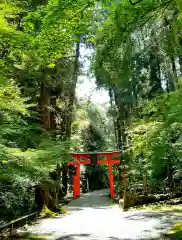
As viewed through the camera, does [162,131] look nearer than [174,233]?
No

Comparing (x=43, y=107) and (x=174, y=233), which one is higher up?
(x=43, y=107)

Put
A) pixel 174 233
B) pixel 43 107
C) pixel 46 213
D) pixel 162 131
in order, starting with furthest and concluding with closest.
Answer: pixel 43 107 < pixel 46 213 < pixel 162 131 < pixel 174 233

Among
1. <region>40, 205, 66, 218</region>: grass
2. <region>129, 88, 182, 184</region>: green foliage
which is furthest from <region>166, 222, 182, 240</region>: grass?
<region>40, 205, 66, 218</region>: grass

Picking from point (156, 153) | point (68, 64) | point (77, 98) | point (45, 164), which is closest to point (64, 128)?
point (77, 98)

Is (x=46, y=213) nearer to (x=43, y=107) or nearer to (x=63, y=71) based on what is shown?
(x=43, y=107)

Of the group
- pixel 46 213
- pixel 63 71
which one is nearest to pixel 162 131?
pixel 46 213

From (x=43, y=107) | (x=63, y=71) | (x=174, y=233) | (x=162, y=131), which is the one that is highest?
(x=63, y=71)

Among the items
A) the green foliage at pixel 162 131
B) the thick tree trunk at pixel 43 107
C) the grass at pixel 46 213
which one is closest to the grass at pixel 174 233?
the green foliage at pixel 162 131

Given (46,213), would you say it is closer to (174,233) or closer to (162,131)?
(162,131)

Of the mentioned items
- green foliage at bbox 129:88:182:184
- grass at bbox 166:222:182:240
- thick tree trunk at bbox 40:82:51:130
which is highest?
thick tree trunk at bbox 40:82:51:130

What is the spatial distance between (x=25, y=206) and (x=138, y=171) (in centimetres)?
635

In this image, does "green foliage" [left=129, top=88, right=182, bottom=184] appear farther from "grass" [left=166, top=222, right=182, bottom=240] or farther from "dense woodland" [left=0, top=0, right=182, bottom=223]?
"grass" [left=166, top=222, right=182, bottom=240]

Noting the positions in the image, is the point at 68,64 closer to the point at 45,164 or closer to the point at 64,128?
the point at 64,128

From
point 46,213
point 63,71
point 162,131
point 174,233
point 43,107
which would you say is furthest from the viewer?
point 63,71
